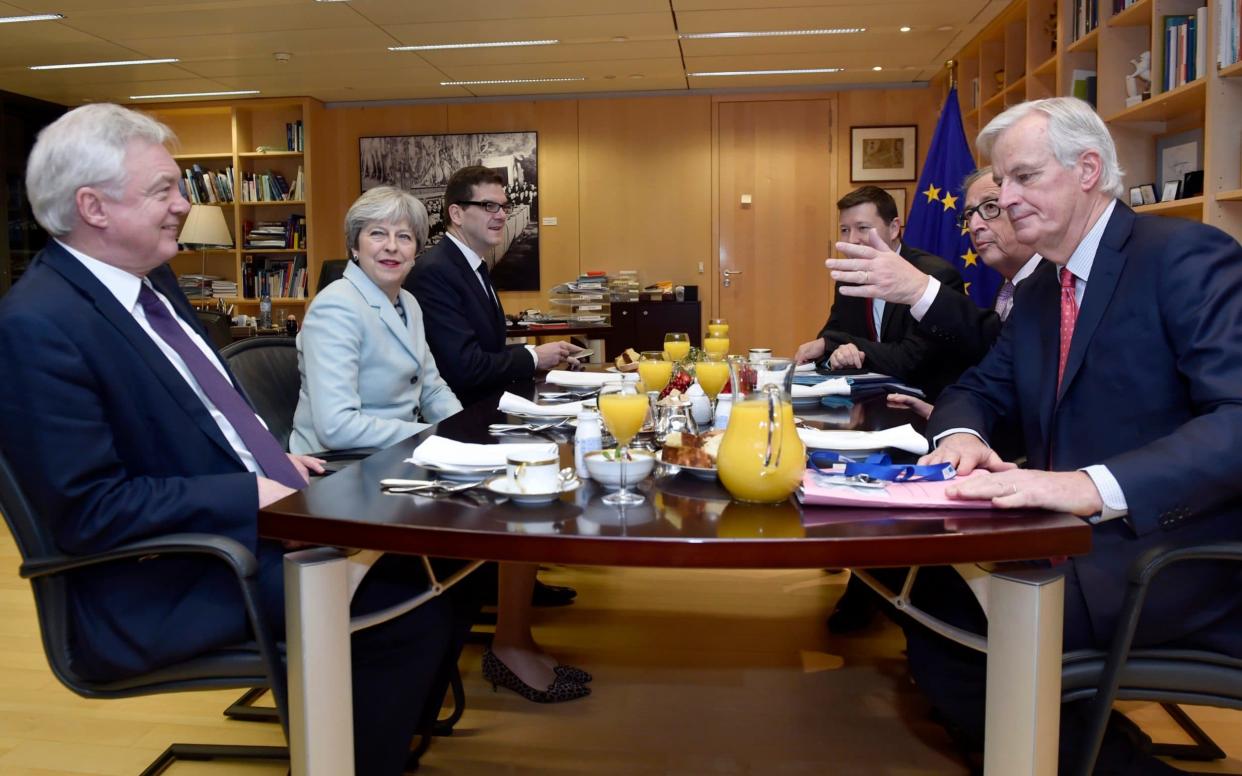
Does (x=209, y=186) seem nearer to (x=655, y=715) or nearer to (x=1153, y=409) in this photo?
(x=655, y=715)

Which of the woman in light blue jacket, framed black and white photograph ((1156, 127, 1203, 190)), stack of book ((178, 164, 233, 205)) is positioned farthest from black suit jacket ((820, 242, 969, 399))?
stack of book ((178, 164, 233, 205))

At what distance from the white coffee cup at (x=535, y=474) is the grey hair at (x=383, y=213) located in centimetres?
149

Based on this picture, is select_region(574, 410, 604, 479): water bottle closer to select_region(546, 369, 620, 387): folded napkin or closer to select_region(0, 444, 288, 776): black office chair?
select_region(0, 444, 288, 776): black office chair

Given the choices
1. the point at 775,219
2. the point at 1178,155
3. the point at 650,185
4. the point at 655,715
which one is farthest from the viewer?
the point at 650,185

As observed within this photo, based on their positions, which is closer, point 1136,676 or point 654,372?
point 1136,676

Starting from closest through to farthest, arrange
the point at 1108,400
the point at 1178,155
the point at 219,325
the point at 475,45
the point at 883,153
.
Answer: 1. the point at 1108,400
2. the point at 1178,155
3. the point at 219,325
4. the point at 475,45
5. the point at 883,153

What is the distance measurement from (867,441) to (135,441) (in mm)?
1248

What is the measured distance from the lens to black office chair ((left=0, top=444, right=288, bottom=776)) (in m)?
1.42

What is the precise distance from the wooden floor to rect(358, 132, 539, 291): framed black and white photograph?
611 cm

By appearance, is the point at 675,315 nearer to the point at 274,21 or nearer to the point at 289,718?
the point at 274,21

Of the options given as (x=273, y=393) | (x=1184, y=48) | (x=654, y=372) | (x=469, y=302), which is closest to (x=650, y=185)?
(x=1184, y=48)

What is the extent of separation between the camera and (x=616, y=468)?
55.0 inches

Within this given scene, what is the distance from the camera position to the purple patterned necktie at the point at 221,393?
174 cm

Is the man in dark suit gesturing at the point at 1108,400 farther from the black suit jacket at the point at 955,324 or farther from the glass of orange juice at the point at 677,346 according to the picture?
the glass of orange juice at the point at 677,346
